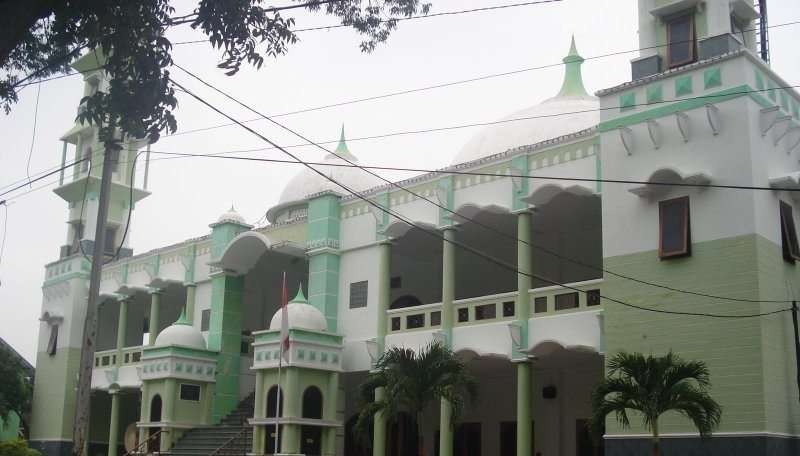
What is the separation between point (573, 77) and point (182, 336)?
13.3 metres

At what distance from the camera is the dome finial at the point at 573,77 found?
26500mm

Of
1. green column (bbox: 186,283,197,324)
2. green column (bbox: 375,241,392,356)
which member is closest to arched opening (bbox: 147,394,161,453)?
green column (bbox: 186,283,197,324)

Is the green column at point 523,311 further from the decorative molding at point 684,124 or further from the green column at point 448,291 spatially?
the decorative molding at point 684,124

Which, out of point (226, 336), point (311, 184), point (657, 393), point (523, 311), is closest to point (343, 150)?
point (311, 184)

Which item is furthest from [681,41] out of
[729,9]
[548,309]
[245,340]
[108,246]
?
A: [108,246]

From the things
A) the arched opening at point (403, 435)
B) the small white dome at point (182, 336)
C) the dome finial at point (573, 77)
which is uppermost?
the dome finial at point (573, 77)

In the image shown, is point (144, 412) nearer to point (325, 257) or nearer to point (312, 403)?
point (312, 403)

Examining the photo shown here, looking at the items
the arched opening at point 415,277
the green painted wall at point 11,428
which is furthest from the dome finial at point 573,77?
the green painted wall at point 11,428

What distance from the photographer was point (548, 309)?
20.0 m

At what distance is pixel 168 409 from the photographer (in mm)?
26156

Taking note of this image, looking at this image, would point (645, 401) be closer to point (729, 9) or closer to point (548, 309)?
point (548, 309)

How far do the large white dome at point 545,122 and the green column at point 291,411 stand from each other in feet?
24.6

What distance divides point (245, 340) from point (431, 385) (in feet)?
38.0

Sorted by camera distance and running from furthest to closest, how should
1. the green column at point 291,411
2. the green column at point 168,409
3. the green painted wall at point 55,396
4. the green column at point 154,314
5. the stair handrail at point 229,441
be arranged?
the green painted wall at point 55,396 → the green column at point 154,314 → the green column at point 168,409 → the stair handrail at point 229,441 → the green column at point 291,411
